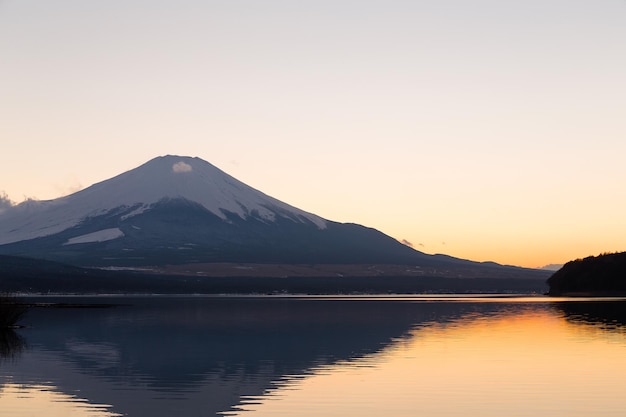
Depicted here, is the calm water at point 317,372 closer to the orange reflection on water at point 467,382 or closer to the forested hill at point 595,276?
the orange reflection on water at point 467,382

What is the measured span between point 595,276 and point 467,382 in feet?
497

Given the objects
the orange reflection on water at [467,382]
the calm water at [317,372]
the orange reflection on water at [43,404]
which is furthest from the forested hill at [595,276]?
the orange reflection on water at [43,404]

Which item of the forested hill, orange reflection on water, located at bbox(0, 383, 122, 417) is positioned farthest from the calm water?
the forested hill

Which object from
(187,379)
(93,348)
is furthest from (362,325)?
(187,379)

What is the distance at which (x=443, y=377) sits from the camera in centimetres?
3794

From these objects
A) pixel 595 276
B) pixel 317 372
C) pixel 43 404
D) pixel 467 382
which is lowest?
pixel 43 404

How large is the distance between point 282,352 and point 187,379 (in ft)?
39.3

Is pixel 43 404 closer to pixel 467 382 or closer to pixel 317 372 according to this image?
pixel 317 372

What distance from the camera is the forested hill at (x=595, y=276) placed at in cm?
17838

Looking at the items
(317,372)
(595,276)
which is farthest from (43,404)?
(595,276)

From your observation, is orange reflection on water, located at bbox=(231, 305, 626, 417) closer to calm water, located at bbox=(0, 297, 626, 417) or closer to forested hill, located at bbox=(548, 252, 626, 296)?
calm water, located at bbox=(0, 297, 626, 417)

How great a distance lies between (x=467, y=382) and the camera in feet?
120

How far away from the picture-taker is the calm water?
30.7 meters

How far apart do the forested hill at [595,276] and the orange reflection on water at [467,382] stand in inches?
5002
